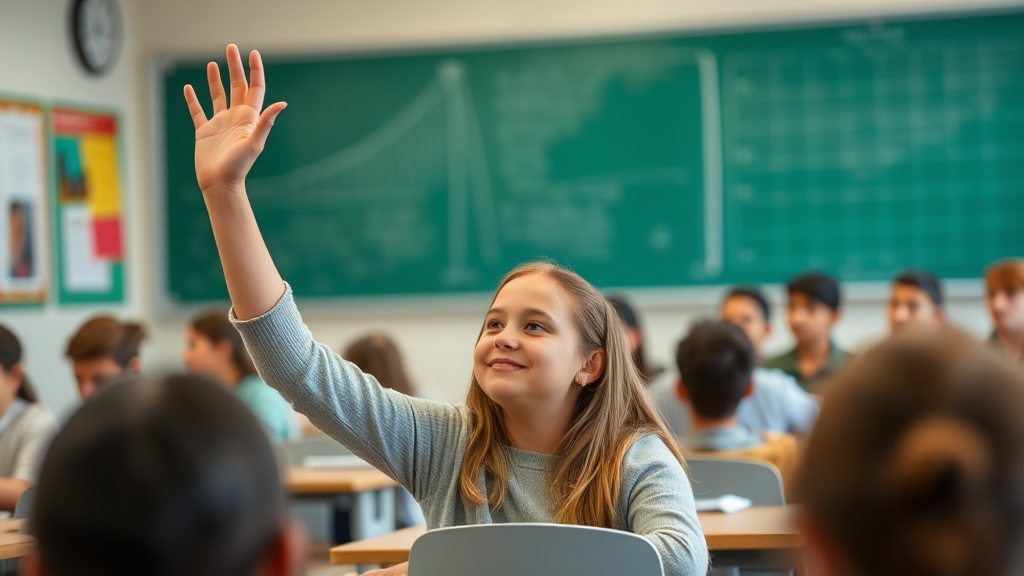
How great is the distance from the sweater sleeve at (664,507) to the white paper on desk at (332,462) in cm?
207

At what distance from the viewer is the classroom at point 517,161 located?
5.16 meters

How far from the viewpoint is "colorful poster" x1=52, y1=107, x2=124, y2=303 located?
5.39 metres

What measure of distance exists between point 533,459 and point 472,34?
3.86 m

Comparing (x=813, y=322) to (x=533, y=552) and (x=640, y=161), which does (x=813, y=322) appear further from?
(x=533, y=552)

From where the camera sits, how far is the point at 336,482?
3627mm

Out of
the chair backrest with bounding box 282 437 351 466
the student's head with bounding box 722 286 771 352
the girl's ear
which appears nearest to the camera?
the girl's ear

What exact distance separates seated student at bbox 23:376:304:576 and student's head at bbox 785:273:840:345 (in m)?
4.27

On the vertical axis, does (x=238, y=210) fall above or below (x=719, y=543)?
above

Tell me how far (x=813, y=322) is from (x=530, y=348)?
116 inches

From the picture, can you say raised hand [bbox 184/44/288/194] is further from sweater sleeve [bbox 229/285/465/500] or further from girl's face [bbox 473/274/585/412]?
girl's face [bbox 473/274/585/412]

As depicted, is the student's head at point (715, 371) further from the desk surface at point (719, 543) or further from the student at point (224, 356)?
the student at point (224, 356)

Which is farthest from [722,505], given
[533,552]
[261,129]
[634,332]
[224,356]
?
[224,356]

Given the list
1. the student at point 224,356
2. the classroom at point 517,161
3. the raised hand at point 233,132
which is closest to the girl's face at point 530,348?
the raised hand at point 233,132

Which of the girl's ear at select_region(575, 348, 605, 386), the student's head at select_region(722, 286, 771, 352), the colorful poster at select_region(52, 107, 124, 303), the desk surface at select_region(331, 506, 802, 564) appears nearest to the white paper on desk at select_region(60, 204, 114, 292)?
the colorful poster at select_region(52, 107, 124, 303)
